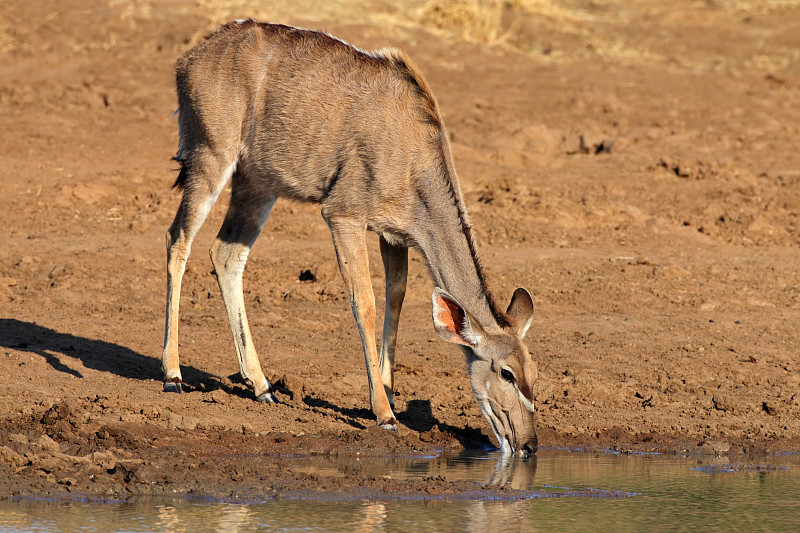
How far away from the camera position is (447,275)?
774cm

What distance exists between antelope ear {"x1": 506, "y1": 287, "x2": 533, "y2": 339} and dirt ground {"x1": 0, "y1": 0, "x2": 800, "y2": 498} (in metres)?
0.93

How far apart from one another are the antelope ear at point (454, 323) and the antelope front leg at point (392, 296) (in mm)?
1015

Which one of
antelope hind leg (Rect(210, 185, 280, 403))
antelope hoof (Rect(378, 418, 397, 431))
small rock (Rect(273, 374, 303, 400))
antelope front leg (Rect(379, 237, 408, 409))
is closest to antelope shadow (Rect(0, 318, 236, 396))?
small rock (Rect(273, 374, 303, 400))

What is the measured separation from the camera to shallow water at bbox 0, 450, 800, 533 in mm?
5789

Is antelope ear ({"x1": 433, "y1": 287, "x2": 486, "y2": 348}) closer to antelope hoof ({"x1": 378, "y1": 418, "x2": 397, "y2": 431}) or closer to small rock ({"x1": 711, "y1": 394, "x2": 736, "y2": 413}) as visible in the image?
antelope hoof ({"x1": 378, "y1": 418, "x2": 397, "y2": 431})

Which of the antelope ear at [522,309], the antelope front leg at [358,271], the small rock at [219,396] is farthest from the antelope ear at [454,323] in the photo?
the small rock at [219,396]

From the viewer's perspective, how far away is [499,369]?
7391 millimetres

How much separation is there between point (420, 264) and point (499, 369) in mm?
4996

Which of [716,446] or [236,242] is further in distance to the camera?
[236,242]

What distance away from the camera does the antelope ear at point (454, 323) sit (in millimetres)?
7367

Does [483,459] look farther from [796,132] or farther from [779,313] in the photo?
[796,132]

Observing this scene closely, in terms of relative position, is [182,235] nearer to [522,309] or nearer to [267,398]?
[267,398]

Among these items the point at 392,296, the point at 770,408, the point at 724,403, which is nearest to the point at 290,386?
the point at 392,296

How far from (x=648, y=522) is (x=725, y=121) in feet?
41.8
